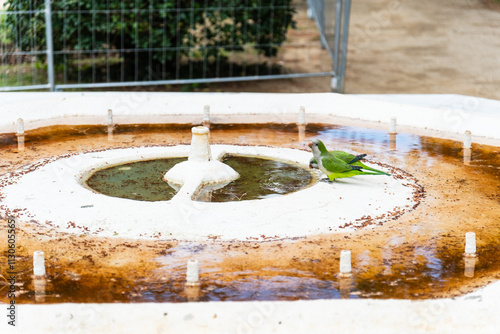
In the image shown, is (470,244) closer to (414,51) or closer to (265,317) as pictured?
(265,317)

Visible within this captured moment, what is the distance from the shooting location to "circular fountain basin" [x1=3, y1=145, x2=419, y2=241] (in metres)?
7.98

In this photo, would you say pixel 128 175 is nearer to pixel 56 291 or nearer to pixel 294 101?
pixel 56 291

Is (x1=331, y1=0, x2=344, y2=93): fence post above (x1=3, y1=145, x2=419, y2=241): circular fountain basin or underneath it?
above

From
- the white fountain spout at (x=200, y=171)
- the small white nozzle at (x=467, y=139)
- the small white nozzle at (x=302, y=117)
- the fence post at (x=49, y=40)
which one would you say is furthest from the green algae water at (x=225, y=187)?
the fence post at (x=49, y=40)

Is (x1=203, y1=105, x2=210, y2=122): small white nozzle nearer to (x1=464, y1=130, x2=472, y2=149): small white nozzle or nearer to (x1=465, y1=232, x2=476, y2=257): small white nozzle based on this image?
(x1=464, y1=130, x2=472, y2=149): small white nozzle

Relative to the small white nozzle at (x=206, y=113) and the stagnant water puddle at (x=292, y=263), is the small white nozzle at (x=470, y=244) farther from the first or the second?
the small white nozzle at (x=206, y=113)

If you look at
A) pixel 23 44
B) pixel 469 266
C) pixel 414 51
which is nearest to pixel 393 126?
pixel 469 266

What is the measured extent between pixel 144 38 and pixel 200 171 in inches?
285

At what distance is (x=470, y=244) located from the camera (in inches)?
290

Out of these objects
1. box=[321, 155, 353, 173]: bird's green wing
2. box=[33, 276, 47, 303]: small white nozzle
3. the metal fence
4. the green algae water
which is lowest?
box=[33, 276, 47, 303]: small white nozzle

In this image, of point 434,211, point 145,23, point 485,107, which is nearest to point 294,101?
point 485,107

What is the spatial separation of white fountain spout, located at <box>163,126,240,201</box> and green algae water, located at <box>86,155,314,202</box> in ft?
0.34

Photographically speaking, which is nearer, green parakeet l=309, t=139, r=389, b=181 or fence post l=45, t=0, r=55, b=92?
green parakeet l=309, t=139, r=389, b=181

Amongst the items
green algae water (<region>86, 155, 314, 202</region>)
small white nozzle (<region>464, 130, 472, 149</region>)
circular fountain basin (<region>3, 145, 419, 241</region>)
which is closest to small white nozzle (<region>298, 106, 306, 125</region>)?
green algae water (<region>86, 155, 314, 202</region>)
